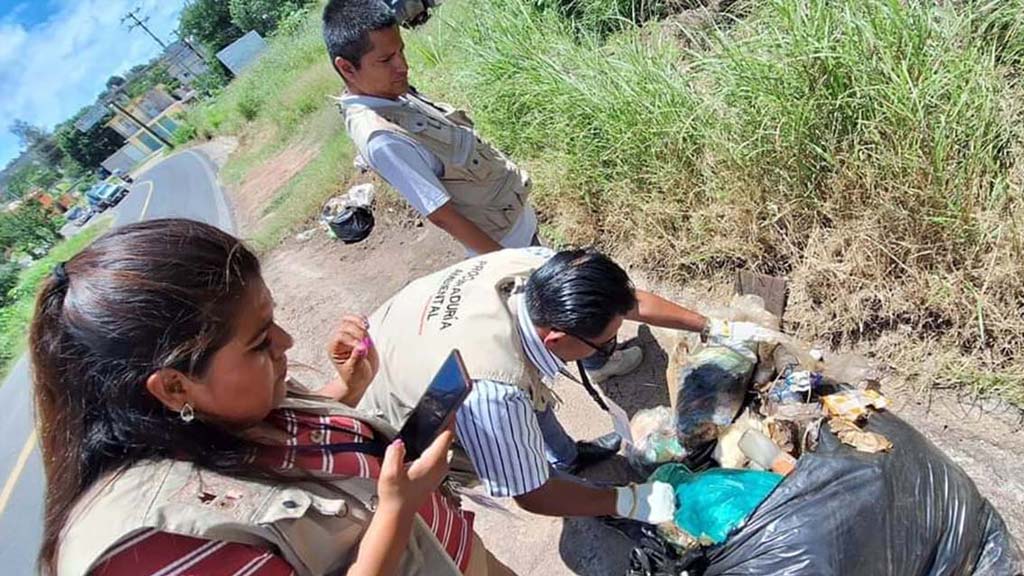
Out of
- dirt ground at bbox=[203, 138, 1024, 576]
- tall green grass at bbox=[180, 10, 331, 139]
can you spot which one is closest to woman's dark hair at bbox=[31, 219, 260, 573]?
dirt ground at bbox=[203, 138, 1024, 576]

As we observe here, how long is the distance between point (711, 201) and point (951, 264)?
0.91 metres

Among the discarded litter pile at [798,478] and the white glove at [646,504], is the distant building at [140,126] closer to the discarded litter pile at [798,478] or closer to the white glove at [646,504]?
the discarded litter pile at [798,478]

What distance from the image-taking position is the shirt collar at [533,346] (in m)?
1.38

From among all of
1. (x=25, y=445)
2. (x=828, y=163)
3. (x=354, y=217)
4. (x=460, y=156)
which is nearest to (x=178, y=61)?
(x=25, y=445)

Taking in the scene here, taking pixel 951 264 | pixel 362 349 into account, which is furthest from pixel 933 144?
pixel 362 349

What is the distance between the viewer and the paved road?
5877mm

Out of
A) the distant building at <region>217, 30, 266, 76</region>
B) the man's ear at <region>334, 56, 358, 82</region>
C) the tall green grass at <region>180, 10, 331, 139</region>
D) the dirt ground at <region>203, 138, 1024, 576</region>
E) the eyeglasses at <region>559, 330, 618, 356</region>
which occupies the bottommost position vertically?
the dirt ground at <region>203, 138, 1024, 576</region>

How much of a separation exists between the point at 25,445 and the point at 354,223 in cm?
784

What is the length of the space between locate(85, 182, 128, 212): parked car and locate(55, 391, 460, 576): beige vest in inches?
1448

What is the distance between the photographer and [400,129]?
6.44 ft

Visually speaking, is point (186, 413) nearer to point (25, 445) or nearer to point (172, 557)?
point (172, 557)

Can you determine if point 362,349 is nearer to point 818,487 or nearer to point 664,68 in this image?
point 818,487

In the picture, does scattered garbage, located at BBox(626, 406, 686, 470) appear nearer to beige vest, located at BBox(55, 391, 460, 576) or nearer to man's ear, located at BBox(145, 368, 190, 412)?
beige vest, located at BBox(55, 391, 460, 576)

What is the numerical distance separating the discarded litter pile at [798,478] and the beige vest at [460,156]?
88 centimetres
